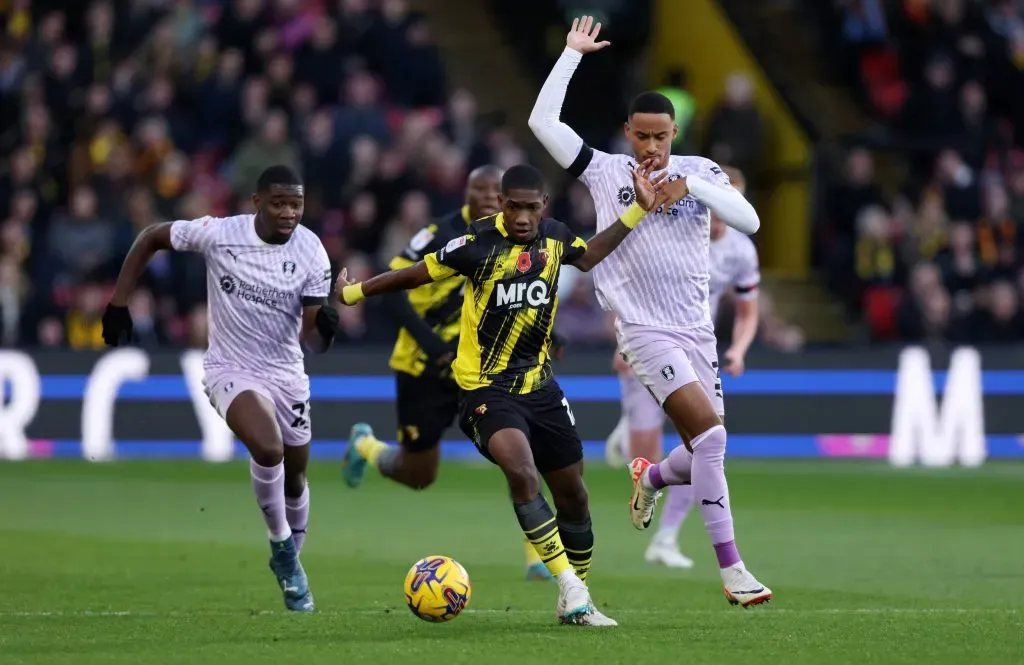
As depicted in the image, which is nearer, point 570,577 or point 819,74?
point 570,577

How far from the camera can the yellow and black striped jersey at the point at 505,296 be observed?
31.9 ft

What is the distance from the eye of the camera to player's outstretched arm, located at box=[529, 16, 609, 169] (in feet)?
33.2

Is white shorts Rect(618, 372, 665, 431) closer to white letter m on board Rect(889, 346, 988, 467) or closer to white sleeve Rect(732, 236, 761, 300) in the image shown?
white sleeve Rect(732, 236, 761, 300)

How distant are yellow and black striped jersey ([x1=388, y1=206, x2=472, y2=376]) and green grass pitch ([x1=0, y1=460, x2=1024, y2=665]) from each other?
1.34 m

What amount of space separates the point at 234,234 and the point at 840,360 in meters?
10.6

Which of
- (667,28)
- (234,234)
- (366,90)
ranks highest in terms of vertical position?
(667,28)

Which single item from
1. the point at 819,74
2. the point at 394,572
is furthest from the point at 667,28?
the point at 394,572

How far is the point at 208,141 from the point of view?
73.5ft

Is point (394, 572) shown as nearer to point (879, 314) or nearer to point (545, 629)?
point (545, 629)

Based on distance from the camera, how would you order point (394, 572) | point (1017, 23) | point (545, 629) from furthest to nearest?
point (1017, 23) < point (394, 572) < point (545, 629)

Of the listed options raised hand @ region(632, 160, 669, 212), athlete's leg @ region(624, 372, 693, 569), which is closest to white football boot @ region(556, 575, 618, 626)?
raised hand @ region(632, 160, 669, 212)

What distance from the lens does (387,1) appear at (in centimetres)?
2303

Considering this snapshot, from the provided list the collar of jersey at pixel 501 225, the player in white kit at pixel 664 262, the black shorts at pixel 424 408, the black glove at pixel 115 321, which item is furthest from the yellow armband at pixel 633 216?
the black shorts at pixel 424 408

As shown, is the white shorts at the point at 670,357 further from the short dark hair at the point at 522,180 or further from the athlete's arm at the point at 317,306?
the athlete's arm at the point at 317,306
